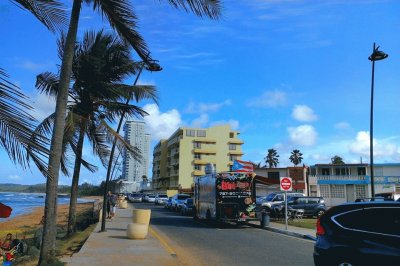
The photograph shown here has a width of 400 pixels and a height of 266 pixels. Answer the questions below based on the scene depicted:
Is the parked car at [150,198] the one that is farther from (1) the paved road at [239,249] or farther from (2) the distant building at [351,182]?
(1) the paved road at [239,249]

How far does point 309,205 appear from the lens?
111 feet

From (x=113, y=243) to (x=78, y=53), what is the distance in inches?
287

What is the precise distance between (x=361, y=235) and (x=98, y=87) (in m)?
11.6

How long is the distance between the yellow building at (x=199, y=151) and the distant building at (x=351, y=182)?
39.1 metres

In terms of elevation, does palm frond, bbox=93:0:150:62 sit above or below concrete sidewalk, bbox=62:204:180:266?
above

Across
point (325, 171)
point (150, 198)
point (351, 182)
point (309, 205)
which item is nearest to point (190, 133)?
point (150, 198)

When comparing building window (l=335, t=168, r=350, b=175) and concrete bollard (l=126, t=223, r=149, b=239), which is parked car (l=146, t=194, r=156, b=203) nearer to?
building window (l=335, t=168, r=350, b=175)

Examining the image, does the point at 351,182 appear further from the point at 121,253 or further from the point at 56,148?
the point at 56,148

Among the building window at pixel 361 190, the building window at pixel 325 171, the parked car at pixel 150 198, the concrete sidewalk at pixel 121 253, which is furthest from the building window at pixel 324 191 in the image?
the concrete sidewalk at pixel 121 253

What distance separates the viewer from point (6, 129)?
4137mm

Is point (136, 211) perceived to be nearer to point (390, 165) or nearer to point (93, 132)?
point (93, 132)

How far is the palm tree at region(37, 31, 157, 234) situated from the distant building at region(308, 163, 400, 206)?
50.3m

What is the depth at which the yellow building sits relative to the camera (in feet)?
335

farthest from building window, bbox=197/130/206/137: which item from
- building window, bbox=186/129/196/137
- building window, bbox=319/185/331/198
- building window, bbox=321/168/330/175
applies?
building window, bbox=319/185/331/198
